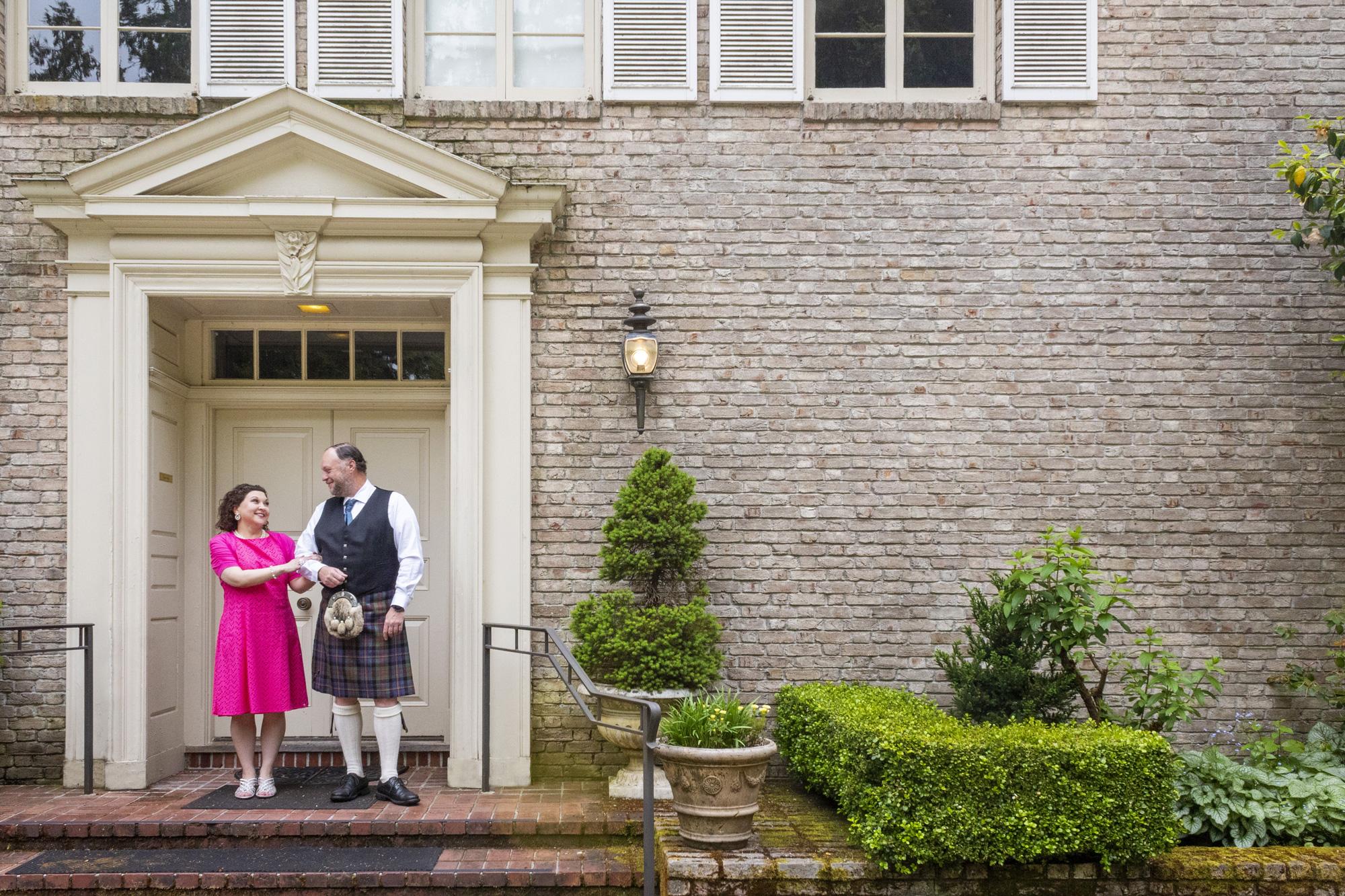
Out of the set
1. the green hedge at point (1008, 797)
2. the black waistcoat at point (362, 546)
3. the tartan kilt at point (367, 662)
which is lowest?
the green hedge at point (1008, 797)

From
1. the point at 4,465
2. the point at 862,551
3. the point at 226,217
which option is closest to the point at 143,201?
the point at 226,217

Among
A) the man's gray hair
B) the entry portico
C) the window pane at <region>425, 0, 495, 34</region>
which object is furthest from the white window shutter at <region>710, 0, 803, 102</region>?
the man's gray hair

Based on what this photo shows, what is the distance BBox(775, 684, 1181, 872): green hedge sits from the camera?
468 centimetres

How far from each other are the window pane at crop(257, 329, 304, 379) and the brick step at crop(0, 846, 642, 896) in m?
3.06

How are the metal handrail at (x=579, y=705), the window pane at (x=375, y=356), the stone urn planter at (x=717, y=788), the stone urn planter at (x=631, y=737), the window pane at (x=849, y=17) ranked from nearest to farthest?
the metal handrail at (x=579, y=705), the stone urn planter at (x=717, y=788), the stone urn planter at (x=631, y=737), the window pane at (x=849, y=17), the window pane at (x=375, y=356)

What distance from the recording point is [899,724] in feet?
16.5

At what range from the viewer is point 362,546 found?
5660mm

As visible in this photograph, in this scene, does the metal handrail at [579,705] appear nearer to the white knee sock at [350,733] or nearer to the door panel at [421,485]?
the white knee sock at [350,733]

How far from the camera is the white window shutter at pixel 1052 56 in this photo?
21.7 ft

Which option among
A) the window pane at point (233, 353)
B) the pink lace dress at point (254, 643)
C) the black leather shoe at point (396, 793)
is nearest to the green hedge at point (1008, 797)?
the black leather shoe at point (396, 793)

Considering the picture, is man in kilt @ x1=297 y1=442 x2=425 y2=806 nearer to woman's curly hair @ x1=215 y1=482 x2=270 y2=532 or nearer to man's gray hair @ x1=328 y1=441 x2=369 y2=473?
man's gray hair @ x1=328 y1=441 x2=369 y2=473

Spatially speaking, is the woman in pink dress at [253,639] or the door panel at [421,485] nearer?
the woman in pink dress at [253,639]

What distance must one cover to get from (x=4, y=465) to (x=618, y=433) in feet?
11.7

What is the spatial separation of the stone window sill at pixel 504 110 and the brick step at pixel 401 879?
13.8ft
